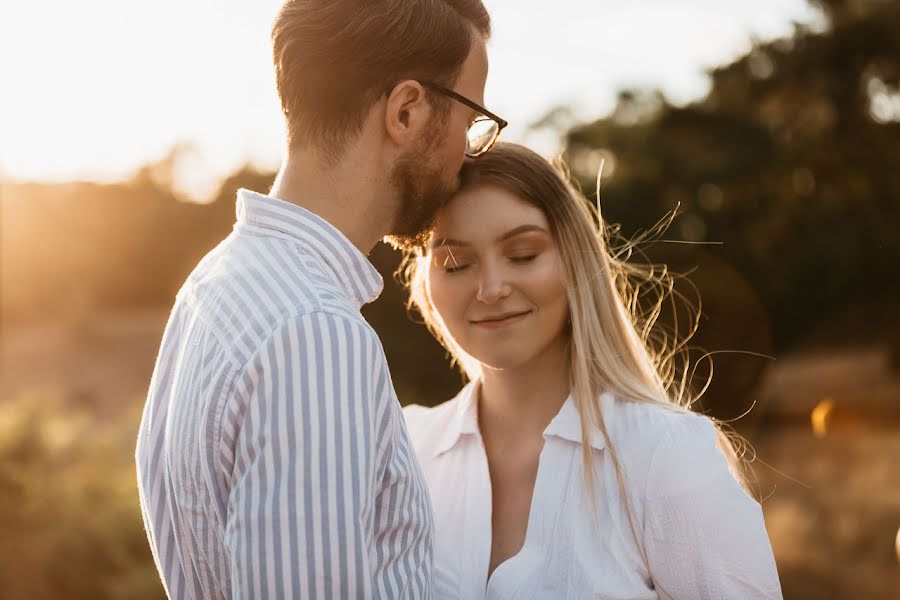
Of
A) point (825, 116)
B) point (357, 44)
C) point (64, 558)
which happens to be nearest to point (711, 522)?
point (357, 44)

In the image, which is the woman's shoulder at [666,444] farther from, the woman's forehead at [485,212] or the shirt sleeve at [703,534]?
the woman's forehead at [485,212]

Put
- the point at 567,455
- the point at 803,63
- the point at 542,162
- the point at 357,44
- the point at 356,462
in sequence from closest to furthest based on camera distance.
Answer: the point at 356,462, the point at 357,44, the point at 567,455, the point at 542,162, the point at 803,63

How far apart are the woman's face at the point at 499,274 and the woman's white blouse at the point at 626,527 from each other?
0.84 feet

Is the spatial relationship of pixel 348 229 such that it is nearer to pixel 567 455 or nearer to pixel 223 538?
pixel 223 538

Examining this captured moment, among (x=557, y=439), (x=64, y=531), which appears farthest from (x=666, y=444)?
(x=64, y=531)

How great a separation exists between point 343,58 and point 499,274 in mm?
900

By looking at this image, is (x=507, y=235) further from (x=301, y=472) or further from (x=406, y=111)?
(x=301, y=472)

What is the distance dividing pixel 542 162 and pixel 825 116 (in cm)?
1547

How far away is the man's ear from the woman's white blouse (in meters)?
1.04

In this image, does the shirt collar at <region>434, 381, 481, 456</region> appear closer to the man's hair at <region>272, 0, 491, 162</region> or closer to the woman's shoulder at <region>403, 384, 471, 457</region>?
the woman's shoulder at <region>403, 384, 471, 457</region>

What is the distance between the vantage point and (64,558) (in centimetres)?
600

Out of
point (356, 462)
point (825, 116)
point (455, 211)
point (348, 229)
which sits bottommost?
point (356, 462)

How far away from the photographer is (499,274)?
2674 mm

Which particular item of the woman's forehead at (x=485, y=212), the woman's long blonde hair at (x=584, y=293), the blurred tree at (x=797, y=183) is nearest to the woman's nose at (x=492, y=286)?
the woman's forehead at (x=485, y=212)
